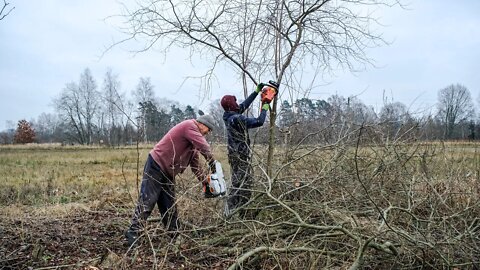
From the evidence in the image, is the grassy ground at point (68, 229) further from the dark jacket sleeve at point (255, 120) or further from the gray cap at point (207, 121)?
Answer: the dark jacket sleeve at point (255, 120)

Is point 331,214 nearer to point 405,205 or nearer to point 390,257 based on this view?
point 390,257

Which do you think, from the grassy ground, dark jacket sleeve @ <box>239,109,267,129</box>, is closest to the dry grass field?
the grassy ground

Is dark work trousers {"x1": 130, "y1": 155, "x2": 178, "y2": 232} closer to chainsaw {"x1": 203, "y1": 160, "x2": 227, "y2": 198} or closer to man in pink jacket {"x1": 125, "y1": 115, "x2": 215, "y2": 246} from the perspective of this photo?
man in pink jacket {"x1": 125, "y1": 115, "x2": 215, "y2": 246}

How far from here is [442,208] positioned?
14.4 ft

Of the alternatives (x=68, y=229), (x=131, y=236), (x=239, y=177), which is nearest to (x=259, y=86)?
(x=239, y=177)

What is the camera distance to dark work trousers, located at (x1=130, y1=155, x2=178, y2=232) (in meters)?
4.36

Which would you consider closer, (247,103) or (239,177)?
(239,177)

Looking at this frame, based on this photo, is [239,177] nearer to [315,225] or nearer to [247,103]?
[247,103]

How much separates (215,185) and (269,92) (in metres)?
1.21

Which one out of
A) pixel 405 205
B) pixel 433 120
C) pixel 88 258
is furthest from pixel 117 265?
pixel 433 120

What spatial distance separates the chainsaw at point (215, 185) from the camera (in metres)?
4.35

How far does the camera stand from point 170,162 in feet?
14.9

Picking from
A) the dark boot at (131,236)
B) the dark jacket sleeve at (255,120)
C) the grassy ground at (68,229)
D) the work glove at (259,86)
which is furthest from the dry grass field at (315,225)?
the work glove at (259,86)

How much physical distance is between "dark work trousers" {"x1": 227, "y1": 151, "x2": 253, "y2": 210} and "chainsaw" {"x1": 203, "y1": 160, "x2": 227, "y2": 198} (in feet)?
0.59
